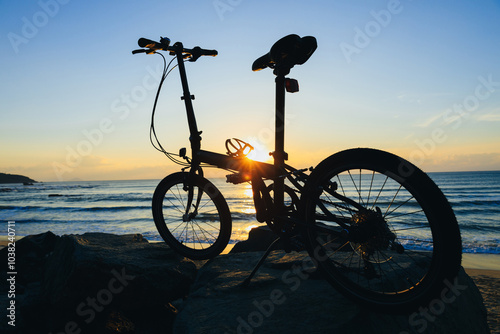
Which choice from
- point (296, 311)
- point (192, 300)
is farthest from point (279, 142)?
point (192, 300)

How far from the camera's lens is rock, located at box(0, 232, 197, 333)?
282cm

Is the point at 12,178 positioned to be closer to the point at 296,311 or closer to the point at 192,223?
the point at 192,223

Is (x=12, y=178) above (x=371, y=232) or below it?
below

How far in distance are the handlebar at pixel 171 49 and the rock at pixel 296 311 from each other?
9.39ft

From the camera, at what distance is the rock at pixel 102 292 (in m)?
2.82

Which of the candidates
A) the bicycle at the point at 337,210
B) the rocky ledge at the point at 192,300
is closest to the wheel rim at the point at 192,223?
the bicycle at the point at 337,210

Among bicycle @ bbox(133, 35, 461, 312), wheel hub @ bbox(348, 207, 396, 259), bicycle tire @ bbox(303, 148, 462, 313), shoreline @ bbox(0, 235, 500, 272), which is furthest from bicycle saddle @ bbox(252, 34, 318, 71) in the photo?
shoreline @ bbox(0, 235, 500, 272)

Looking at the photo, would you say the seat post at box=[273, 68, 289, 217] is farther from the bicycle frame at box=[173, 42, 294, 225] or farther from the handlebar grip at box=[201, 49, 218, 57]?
the handlebar grip at box=[201, 49, 218, 57]

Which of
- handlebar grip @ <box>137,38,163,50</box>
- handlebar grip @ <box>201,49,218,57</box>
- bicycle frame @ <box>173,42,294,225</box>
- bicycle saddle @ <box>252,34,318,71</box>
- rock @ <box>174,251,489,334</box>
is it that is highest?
handlebar grip @ <box>201,49,218,57</box>

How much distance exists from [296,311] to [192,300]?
0.96 meters

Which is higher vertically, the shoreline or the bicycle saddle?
the bicycle saddle

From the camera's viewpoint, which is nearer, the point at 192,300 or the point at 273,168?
the point at 192,300

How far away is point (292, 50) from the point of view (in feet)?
8.52

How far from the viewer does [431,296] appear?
179cm
